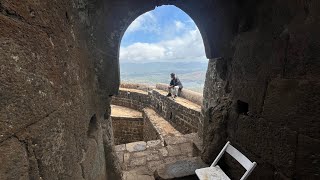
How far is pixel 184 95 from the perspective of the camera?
10094 millimetres

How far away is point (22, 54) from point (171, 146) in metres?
4.79

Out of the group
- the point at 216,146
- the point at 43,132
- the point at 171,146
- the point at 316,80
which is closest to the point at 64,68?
the point at 43,132

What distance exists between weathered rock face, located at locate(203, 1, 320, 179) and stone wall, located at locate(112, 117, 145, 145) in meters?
8.31

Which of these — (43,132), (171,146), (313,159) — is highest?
(43,132)

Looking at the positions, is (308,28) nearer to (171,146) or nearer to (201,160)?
(201,160)

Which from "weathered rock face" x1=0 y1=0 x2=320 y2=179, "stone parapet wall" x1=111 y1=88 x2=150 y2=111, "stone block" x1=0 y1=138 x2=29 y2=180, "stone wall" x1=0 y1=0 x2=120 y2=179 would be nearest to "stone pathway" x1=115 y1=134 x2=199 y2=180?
"weathered rock face" x1=0 y1=0 x2=320 y2=179

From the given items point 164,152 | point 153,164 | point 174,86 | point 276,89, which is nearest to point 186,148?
point 164,152

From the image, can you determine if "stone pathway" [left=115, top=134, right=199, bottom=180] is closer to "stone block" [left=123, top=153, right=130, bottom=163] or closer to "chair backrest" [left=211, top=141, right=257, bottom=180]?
"stone block" [left=123, top=153, right=130, bottom=163]

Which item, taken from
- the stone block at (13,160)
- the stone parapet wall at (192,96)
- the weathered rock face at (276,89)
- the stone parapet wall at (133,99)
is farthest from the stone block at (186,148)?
the stone parapet wall at (133,99)

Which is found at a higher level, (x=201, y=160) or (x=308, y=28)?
(x=308, y=28)

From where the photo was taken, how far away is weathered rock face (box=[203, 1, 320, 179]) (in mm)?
1949

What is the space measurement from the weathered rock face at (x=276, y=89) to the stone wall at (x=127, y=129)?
27.3 ft

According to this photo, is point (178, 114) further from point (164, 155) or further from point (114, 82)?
point (114, 82)

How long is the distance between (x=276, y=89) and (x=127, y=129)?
1004 centimetres
